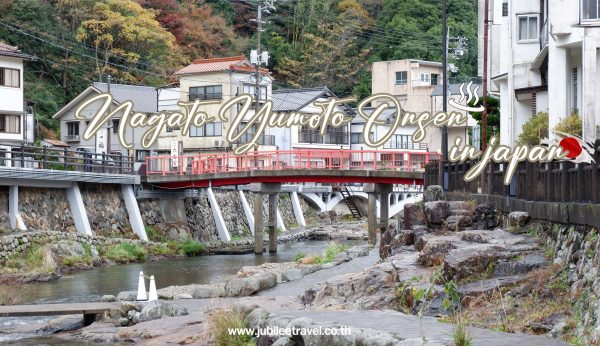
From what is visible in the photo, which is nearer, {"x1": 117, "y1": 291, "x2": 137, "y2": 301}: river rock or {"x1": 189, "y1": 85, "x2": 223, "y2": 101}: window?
{"x1": 117, "y1": 291, "x2": 137, "y2": 301}: river rock

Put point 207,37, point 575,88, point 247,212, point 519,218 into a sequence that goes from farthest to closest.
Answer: point 207,37 → point 247,212 → point 575,88 → point 519,218

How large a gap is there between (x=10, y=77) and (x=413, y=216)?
29789mm

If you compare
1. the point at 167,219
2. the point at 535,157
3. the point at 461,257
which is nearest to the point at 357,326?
the point at 461,257

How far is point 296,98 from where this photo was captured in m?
70.4

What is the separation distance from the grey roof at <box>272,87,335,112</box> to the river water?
74.5ft

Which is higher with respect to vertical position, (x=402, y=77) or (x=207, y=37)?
(x=207, y=37)

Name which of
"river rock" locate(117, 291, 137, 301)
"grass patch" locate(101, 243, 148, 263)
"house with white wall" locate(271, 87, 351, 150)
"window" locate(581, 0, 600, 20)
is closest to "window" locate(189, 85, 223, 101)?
"house with white wall" locate(271, 87, 351, 150)

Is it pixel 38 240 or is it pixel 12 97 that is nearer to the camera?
pixel 38 240

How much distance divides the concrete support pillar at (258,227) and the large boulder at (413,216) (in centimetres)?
2097

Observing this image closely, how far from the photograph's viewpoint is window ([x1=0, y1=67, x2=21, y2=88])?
49.8 m

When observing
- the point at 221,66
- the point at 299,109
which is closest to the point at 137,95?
the point at 221,66

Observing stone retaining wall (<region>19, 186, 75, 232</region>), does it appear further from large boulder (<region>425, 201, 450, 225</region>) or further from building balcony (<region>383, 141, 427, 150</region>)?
building balcony (<region>383, 141, 427, 150</region>)

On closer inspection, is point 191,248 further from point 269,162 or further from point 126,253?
point 269,162

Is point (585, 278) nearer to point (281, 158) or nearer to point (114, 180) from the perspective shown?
point (114, 180)
